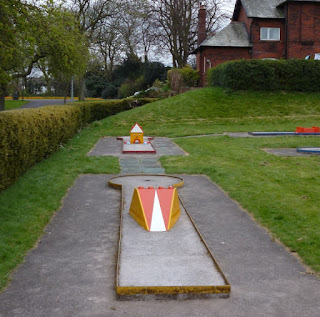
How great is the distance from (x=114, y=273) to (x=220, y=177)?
20.4 ft

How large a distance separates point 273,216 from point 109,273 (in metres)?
3.50

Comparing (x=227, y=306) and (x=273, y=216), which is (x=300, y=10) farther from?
(x=227, y=306)

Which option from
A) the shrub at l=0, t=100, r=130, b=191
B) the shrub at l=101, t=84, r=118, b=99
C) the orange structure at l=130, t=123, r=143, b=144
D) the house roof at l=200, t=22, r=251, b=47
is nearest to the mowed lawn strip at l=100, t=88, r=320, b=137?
the orange structure at l=130, t=123, r=143, b=144

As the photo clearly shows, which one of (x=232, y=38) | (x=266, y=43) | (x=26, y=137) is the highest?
(x=232, y=38)

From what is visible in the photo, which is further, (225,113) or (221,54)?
(221,54)

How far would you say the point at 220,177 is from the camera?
36.7 feet

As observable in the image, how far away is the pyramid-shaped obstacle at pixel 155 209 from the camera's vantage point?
6934 mm

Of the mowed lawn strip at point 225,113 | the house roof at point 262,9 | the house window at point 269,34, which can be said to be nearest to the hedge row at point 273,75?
the mowed lawn strip at point 225,113

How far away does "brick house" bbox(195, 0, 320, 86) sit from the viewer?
127 ft

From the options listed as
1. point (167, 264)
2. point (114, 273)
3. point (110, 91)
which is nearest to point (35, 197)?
point (114, 273)

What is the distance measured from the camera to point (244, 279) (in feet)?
17.2

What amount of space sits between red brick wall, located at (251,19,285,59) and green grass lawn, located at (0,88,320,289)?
13883 mm

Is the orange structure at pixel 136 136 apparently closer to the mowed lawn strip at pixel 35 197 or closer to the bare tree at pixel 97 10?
the mowed lawn strip at pixel 35 197

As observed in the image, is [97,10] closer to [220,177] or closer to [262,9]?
[262,9]
